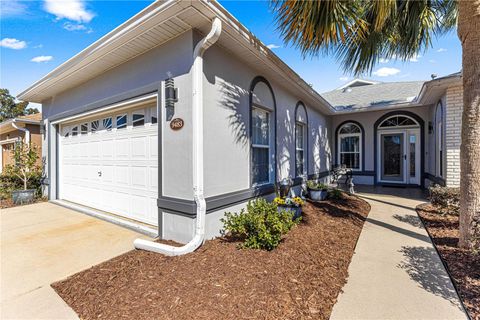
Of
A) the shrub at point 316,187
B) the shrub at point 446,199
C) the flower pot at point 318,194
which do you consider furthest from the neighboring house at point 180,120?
the shrub at point 446,199

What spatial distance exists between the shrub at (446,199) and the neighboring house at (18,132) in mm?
13971

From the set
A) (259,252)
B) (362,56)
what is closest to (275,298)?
(259,252)

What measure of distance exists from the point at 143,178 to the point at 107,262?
71.1 inches

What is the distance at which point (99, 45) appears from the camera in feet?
13.6

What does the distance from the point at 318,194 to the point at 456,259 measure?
369 centimetres

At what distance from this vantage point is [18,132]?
11.3 metres

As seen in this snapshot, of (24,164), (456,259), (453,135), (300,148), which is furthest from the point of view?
(300,148)

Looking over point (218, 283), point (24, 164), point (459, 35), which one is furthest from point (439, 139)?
point (24, 164)

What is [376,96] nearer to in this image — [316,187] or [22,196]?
[316,187]

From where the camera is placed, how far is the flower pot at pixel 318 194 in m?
6.86

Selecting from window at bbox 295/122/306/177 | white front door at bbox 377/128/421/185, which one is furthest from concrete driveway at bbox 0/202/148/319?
white front door at bbox 377/128/421/185

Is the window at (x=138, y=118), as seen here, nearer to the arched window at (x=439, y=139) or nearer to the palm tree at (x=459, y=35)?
the palm tree at (x=459, y=35)

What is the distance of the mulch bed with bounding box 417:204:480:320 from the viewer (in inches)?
96.9

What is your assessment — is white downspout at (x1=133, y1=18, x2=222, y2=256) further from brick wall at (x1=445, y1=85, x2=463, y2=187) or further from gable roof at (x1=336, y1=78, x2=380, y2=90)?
gable roof at (x1=336, y1=78, x2=380, y2=90)
